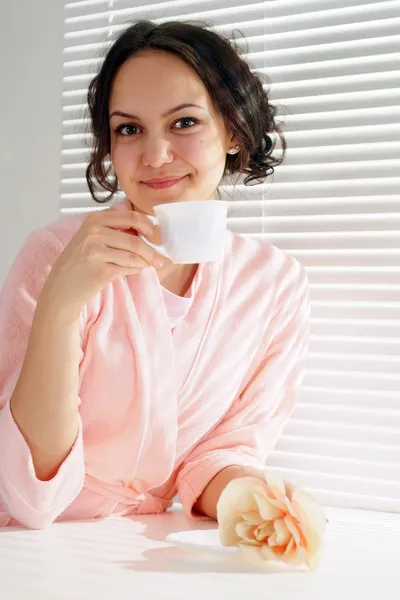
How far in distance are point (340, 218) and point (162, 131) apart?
1.62 feet

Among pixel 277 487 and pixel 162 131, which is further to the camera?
pixel 162 131

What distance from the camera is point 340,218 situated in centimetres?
180

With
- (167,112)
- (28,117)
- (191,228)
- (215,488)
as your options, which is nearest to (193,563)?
(215,488)

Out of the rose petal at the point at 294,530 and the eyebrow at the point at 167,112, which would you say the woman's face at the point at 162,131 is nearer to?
the eyebrow at the point at 167,112

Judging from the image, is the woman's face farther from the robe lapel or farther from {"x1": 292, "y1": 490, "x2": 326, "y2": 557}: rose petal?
{"x1": 292, "y1": 490, "x2": 326, "y2": 557}: rose petal

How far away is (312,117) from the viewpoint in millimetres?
1838

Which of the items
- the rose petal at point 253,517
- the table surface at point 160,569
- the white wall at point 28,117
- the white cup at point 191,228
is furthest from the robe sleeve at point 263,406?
the white wall at point 28,117

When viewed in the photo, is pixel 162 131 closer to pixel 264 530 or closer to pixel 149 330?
pixel 149 330

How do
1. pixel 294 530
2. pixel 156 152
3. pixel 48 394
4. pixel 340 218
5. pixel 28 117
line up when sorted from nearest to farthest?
pixel 294 530 < pixel 48 394 < pixel 156 152 < pixel 340 218 < pixel 28 117

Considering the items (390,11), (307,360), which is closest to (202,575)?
(307,360)

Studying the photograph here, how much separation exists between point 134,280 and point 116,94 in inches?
14.2

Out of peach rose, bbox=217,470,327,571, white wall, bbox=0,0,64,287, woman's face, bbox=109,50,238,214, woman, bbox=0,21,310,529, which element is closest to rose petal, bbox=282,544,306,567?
peach rose, bbox=217,470,327,571

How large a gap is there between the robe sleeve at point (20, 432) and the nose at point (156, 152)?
0.23 m

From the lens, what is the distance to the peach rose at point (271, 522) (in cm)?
112
